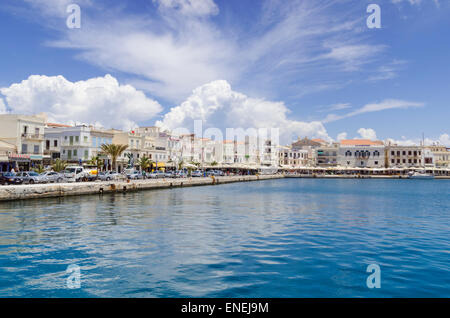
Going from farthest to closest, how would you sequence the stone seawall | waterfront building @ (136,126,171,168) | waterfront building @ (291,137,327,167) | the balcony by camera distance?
waterfront building @ (291,137,327,167) < waterfront building @ (136,126,171,168) < the balcony < the stone seawall

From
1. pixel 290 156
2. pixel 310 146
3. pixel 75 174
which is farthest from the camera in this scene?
pixel 310 146

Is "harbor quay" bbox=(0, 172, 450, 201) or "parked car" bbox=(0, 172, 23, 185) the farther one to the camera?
"parked car" bbox=(0, 172, 23, 185)

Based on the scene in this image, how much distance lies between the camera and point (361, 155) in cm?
12456

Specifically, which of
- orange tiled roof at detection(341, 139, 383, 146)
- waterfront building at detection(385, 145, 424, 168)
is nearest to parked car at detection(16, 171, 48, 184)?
orange tiled roof at detection(341, 139, 383, 146)

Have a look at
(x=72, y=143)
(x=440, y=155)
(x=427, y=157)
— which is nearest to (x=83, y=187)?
(x=72, y=143)

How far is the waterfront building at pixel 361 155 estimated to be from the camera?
123 m

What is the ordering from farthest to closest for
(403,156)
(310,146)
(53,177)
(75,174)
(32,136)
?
(310,146)
(403,156)
(32,136)
(75,174)
(53,177)

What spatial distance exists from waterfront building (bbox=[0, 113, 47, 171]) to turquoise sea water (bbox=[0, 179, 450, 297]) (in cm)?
3468

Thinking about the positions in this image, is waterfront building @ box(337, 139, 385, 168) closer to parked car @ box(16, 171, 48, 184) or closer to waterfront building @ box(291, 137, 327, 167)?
waterfront building @ box(291, 137, 327, 167)

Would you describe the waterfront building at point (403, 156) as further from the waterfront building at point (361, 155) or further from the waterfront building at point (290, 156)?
the waterfront building at point (290, 156)

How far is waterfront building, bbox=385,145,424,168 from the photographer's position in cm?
12119

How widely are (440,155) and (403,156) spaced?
18.0 meters

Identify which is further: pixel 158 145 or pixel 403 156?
pixel 403 156

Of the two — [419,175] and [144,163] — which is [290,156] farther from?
[144,163]
